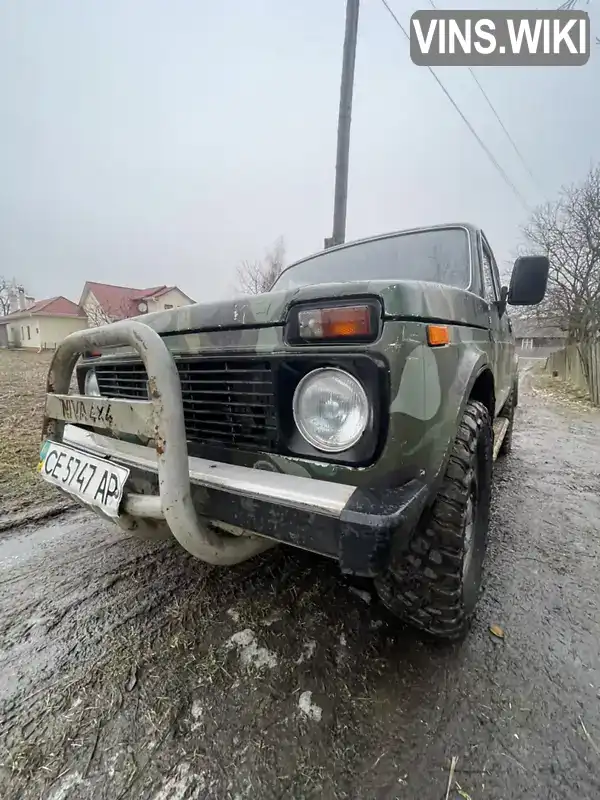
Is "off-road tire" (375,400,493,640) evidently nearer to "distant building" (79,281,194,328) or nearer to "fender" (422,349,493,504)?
"fender" (422,349,493,504)

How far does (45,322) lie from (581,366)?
36114 millimetres

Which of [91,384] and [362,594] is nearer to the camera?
[362,594]

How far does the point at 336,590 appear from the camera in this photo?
2.03 meters

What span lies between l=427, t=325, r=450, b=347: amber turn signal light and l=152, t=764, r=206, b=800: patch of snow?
1457 millimetres

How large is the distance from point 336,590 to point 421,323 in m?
1.43

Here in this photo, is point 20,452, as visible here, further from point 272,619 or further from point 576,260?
point 576,260

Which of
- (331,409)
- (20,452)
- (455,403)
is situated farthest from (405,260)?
(20,452)

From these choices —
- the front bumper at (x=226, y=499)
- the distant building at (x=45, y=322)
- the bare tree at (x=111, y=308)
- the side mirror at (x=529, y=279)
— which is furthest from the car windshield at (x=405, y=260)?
the distant building at (x=45, y=322)

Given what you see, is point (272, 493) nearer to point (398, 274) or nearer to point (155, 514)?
point (155, 514)

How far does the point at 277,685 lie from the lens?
1478 mm

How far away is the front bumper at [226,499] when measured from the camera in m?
1.11

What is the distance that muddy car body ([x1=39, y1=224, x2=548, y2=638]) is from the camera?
3.98 ft

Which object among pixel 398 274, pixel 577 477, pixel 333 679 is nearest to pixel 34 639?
pixel 333 679

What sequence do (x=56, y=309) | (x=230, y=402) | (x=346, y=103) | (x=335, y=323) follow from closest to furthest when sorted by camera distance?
(x=335, y=323) → (x=230, y=402) → (x=346, y=103) → (x=56, y=309)
